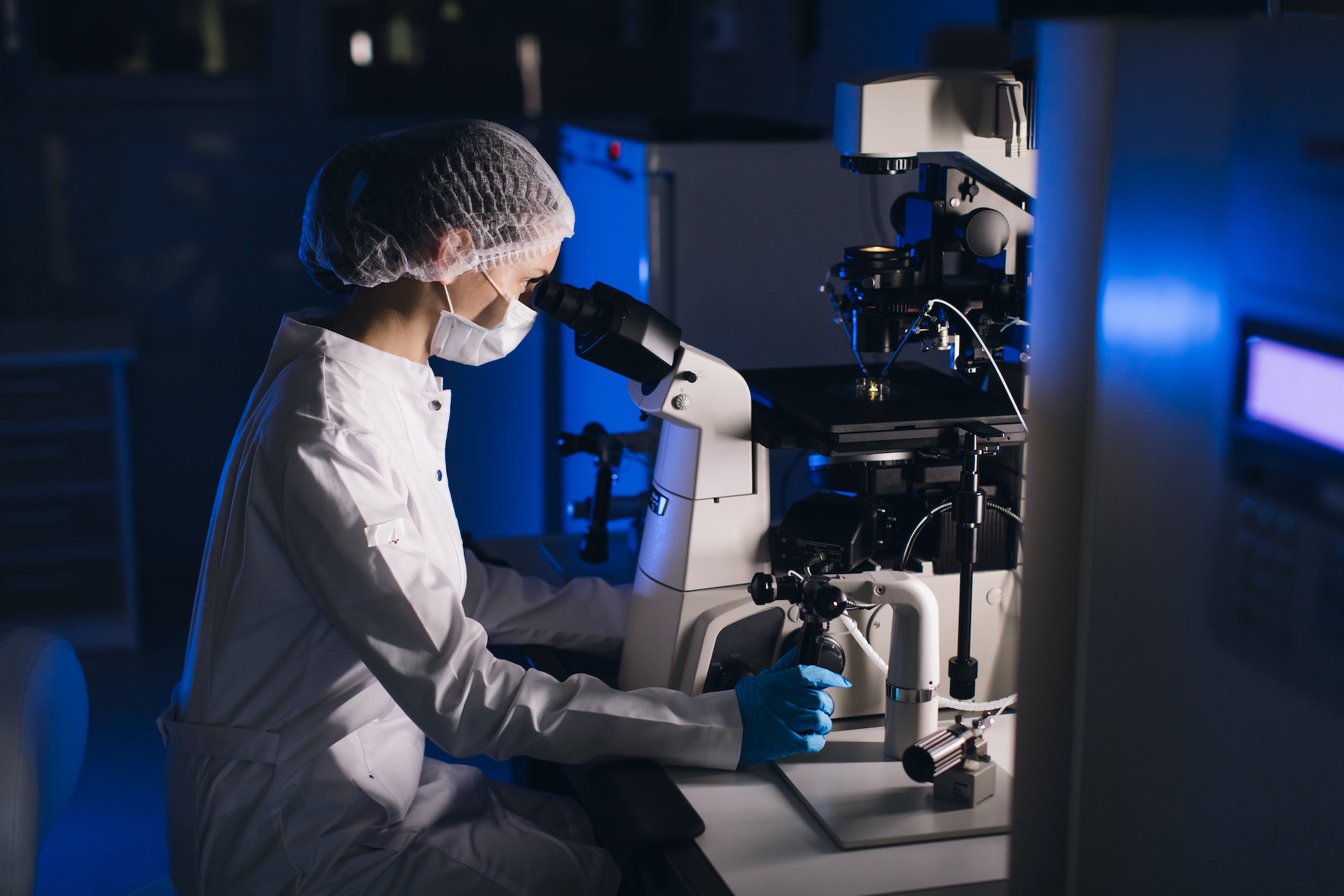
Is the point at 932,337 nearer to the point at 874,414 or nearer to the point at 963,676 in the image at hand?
the point at 874,414

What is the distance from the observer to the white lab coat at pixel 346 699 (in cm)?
117

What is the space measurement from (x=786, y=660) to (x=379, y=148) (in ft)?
2.44

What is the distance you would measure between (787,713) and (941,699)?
0.21m

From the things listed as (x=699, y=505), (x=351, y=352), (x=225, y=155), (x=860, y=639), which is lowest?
(x=860, y=639)

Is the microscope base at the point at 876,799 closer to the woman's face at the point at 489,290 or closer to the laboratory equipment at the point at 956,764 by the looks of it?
the laboratory equipment at the point at 956,764

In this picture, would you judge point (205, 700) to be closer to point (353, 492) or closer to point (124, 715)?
point (353, 492)

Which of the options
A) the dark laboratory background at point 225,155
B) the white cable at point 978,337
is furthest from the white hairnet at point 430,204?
the dark laboratory background at point 225,155

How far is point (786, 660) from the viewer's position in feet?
4.24

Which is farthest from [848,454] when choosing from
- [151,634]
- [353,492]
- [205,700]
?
[151,634]

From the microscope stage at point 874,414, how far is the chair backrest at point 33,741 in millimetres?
800

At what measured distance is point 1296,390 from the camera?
23.8 inches

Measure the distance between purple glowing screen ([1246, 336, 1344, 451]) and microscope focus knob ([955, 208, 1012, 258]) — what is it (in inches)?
28.7

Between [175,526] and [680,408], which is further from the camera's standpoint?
[175,526]

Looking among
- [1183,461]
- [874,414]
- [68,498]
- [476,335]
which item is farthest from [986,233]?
[68,498]
